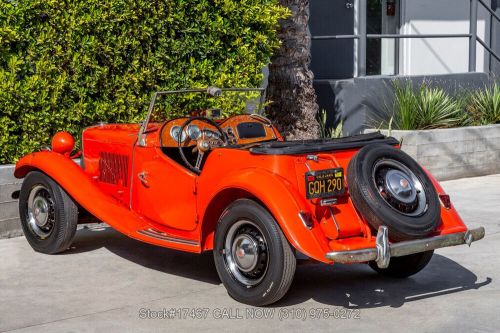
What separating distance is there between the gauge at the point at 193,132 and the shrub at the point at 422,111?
482 centimetres

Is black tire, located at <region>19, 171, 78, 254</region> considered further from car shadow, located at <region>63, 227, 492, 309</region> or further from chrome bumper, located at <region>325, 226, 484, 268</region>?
chrome bumper, located at <region>325, 226, 484, 268</region>

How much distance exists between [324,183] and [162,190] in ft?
5.14

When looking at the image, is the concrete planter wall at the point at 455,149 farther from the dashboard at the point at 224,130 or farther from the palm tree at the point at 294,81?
the dashboard at the point at 224,130

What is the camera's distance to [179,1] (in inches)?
365

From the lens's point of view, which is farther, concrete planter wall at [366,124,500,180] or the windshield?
concrete planter wall at [366,124,500,180]

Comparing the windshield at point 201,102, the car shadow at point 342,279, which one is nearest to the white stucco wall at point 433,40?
the windshield at point 201,102

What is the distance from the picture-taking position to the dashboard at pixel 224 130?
23.4ft

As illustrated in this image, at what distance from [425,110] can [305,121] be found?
5.63 feet

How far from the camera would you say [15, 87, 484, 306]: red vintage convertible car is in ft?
18.8

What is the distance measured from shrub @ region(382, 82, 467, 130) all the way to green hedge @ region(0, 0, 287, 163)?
99.4 inches

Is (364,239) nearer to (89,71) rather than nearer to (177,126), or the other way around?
(177,126)

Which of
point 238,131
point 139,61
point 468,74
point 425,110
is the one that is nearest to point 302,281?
point 238,131

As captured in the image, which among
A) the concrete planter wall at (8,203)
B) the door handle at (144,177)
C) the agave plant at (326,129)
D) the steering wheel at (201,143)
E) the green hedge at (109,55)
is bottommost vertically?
the concrete planter wall at (8,203)

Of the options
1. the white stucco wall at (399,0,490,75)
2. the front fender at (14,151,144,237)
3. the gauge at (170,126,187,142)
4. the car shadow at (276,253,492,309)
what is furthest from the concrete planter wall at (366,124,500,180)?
the front fender at (14,151,144,237)
